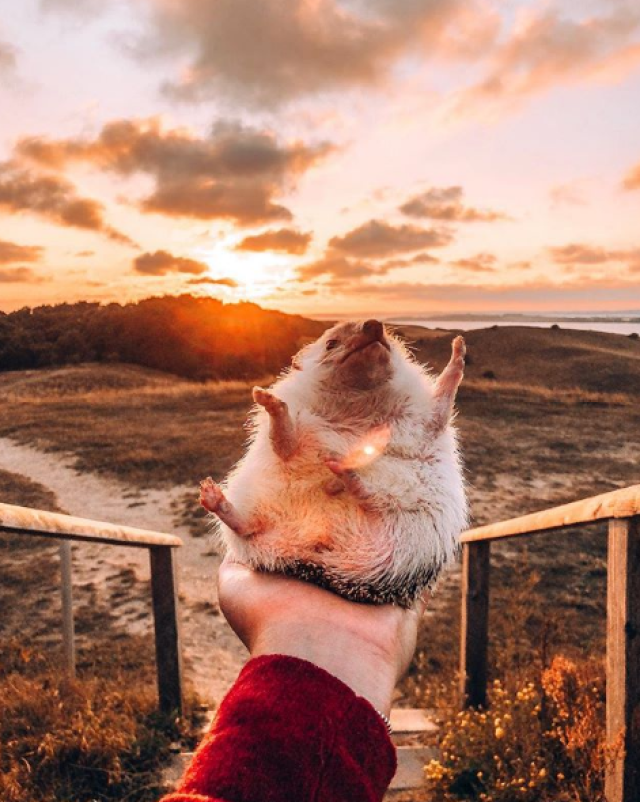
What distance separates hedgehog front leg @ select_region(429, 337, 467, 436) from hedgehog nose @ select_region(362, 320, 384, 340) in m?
0.33

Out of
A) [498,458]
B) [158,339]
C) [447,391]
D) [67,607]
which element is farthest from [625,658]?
[158,339]

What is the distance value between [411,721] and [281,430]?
3.74 meters

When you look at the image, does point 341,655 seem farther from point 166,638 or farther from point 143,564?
point 143,564

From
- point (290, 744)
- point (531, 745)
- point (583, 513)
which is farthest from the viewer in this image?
point (531, 745)

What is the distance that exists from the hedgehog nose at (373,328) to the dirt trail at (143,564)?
4.53m

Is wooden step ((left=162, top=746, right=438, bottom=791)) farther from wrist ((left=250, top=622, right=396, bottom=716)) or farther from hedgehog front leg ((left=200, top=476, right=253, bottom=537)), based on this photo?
wrist ((left=250, top=622, right=396, bottom=716))

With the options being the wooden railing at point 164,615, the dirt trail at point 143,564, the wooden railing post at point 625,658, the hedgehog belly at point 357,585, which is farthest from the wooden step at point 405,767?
the hedgehog belly at point 357,585

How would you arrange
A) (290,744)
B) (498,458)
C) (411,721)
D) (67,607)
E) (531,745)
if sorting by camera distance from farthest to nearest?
(498,458), (67,607), (411,721), (531,745), (290,744)

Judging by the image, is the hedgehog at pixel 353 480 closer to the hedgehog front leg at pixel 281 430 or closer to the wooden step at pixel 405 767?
the hedgehog front leg at pixel 281 430

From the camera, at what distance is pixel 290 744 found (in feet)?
3.88

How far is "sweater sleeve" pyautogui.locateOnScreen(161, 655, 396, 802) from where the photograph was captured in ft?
3.64

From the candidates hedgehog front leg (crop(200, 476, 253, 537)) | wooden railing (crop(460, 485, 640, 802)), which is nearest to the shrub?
wooden railing (crop(460, 485, 640, 802))

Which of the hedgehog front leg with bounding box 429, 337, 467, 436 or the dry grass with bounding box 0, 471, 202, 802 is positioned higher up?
the hedgehog front leg with bounding box 429, 337, 467, 436

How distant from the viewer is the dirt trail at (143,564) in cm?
660
